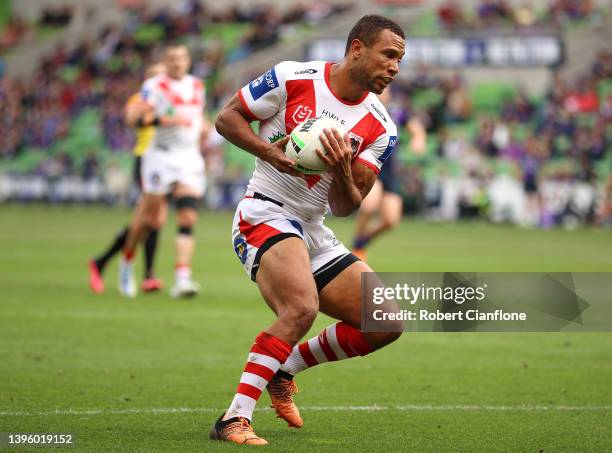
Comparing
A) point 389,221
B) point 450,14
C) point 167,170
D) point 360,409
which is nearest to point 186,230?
point 167,170

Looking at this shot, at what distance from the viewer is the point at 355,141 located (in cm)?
669

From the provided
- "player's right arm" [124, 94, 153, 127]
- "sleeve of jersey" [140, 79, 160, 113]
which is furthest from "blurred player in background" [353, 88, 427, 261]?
"player's right arm" [124, 94, 153, 127]

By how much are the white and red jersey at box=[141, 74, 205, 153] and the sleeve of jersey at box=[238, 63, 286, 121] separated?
23.3 feet

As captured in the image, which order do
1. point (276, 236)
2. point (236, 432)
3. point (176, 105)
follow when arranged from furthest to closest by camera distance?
point (176, 105)
point (276, 236)
point (236, 432)

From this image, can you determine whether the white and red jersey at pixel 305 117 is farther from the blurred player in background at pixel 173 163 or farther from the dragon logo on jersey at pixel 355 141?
the blurred player in background at pixel 173 163

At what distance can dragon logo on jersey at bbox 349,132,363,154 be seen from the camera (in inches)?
263

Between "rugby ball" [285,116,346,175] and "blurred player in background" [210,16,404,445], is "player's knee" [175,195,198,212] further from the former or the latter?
"rugby ball" [285,116,346,175]

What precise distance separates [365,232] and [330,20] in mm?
29269

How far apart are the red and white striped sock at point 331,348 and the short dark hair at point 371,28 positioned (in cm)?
167

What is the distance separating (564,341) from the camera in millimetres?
10688

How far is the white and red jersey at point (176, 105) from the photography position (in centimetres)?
1377

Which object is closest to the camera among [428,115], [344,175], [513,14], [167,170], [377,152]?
[344,175]

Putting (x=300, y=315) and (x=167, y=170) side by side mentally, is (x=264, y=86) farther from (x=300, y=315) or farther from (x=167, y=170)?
(x=167, y=170)

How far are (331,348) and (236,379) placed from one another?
5.41 feet
